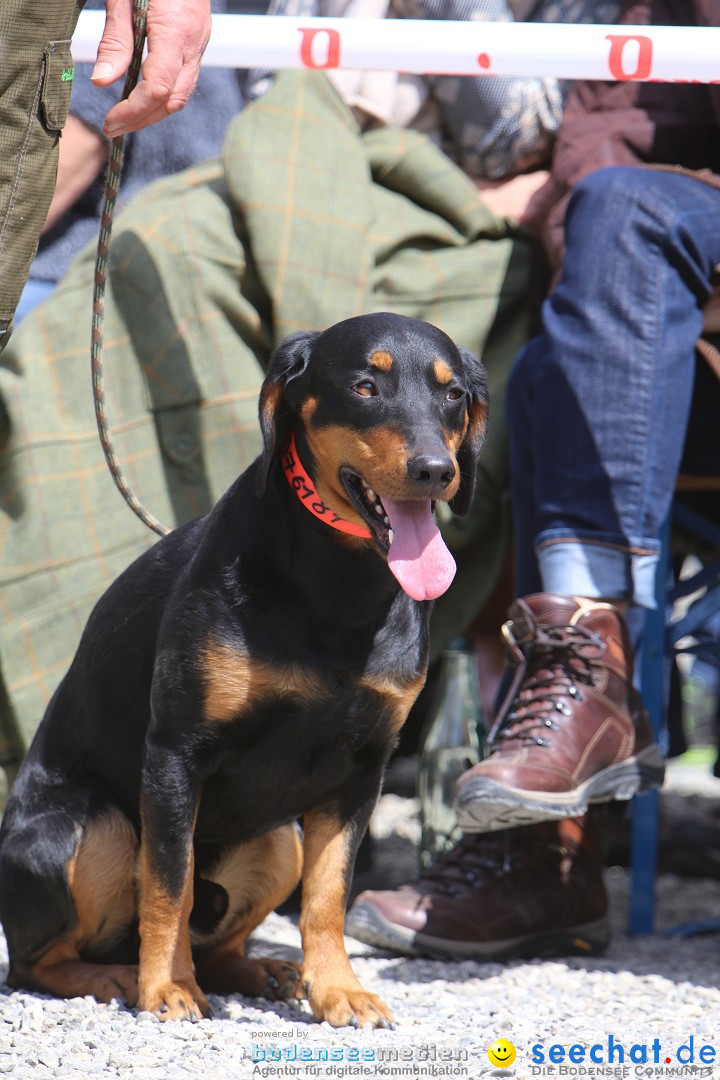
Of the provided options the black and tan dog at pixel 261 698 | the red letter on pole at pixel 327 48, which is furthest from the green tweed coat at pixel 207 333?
the black and tan dog at pixel 261 698

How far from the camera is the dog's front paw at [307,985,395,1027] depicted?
223 centimetres

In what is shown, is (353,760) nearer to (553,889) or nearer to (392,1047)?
(392,1047)

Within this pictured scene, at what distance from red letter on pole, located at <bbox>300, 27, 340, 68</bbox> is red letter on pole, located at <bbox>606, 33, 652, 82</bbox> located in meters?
0.70

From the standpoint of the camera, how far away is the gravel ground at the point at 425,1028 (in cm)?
196

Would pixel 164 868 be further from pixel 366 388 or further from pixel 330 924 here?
pixel 366 388

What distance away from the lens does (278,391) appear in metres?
2.38

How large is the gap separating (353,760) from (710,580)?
1511mm

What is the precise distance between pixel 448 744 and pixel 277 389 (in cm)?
155

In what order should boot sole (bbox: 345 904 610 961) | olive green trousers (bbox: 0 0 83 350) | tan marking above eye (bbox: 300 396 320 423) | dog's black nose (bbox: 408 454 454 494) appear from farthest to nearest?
boot sole (bbox: 345 904 610 961), tan marking above eye (bbox: 300 396 320 423), dog's black nose (bbox: 408 454 454 494), olive green trousers (bbox: 0 0 83 350)

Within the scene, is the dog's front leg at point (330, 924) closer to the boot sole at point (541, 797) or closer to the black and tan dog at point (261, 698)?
the black and tan dog at point (261, 698)

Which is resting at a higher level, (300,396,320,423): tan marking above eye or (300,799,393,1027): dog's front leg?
(300,396,320,423): tan marking above eye

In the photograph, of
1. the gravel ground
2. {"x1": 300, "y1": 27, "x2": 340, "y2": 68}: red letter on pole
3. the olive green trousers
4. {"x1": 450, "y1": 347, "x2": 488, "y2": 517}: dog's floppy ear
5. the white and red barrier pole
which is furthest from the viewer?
{"x1": 300, "y1": 27, "x2": 340, "y2": 68}: red letter on pole

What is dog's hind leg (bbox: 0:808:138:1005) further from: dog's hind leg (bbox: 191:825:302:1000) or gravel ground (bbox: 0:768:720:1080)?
dog's hind leg (bbox: 191:825:302:1000)

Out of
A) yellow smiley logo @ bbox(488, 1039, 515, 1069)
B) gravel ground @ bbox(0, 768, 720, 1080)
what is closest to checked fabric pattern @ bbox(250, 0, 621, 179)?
gravel ground @ bbox(0, 768, 720, 1080)
